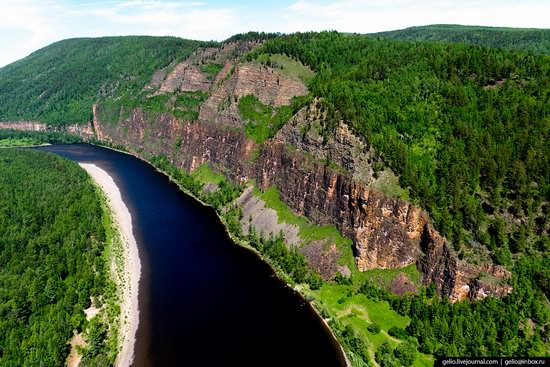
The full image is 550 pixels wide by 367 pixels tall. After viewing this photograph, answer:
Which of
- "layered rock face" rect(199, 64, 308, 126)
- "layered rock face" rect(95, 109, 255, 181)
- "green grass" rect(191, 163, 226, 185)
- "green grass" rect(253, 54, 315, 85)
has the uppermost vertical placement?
"green grass" rect(253, 54, 315, 85)

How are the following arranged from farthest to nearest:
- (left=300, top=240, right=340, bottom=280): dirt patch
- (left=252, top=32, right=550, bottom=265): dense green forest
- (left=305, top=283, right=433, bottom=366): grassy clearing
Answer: (left=300, top=240, right=340, bottom=280): dirt patch, (left=252, top=32, right=550, bottom=265): dense green forest, (left=305, top=283, right=433, bottom=366): grassy clearing

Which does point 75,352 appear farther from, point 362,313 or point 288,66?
point 288,66

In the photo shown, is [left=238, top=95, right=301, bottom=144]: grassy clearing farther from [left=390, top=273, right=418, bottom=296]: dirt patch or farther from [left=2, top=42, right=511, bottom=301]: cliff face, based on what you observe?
[left=390, top=273, right=418, bottom=296]: dirt patch

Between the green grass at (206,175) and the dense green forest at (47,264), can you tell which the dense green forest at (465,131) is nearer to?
the green grass at (206,175)

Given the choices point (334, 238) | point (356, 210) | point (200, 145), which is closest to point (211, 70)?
point (200, 145)

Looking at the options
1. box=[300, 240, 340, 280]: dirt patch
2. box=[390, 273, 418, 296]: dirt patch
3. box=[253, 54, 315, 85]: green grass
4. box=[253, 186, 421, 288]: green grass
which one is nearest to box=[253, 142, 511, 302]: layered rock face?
box=[253, 186, 421, 288]: green grass

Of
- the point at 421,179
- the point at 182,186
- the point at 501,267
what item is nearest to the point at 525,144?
the point at 421,179
